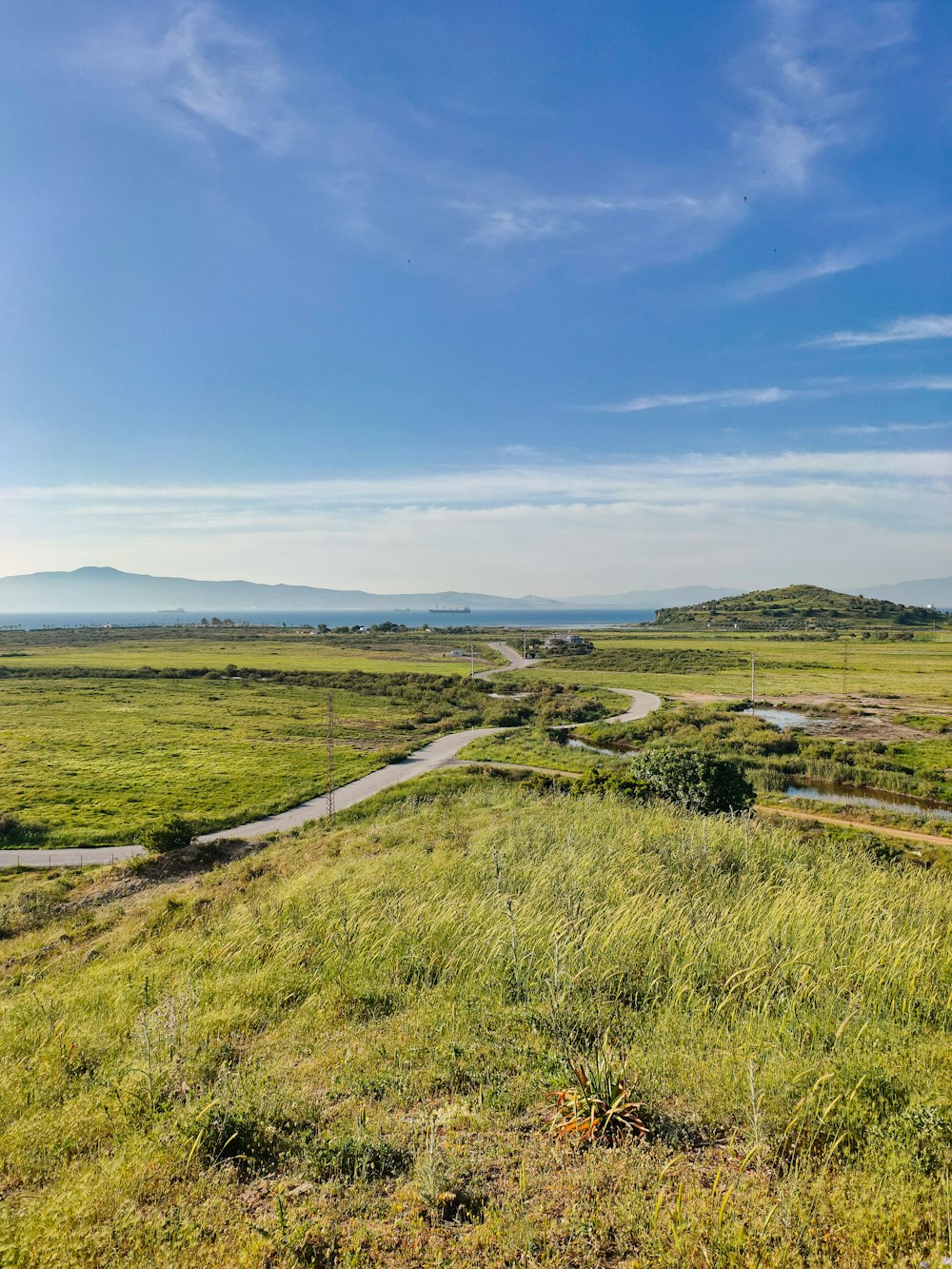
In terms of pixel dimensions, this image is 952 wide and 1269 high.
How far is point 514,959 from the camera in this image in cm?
786

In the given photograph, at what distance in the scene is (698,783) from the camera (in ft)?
86.4

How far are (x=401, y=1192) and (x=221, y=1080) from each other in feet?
8.51

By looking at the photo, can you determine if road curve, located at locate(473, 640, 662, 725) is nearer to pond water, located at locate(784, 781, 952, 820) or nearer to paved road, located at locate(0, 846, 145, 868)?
pond water, located at locate(784, 781, 952, 820)

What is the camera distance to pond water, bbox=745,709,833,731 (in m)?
59.9

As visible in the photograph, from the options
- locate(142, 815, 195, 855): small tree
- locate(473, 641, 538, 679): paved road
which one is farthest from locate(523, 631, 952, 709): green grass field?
locate(142, 815, 195, 855): small tree

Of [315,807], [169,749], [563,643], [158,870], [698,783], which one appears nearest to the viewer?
[158,870]

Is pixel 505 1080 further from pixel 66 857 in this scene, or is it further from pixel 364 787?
pixel 364 787

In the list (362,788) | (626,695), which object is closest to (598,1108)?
(362,788)

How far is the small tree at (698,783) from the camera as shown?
26047mm

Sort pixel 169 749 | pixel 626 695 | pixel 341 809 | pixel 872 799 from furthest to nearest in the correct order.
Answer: pixel 626 695, pixel 169 749, pixel 872 799, pixel 341 809

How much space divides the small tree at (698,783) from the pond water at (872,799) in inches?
502

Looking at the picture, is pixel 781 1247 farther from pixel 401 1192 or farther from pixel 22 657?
pixel 22 657

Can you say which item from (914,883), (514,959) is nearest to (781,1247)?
(514,959)

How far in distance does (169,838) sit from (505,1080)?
78.7ft
